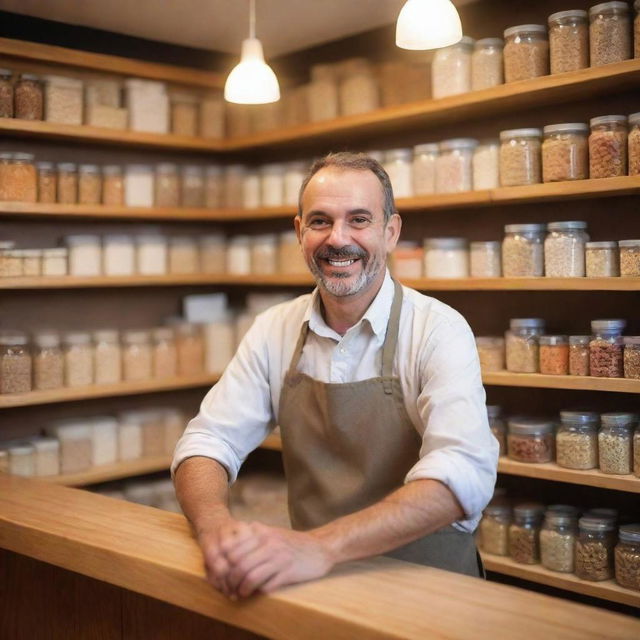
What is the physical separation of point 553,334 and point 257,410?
3.99ft

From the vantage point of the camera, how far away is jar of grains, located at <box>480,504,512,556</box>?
270 cm

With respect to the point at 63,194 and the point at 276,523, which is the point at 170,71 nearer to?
the point at 63,194

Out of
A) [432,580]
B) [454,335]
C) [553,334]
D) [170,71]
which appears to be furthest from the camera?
[170,71]

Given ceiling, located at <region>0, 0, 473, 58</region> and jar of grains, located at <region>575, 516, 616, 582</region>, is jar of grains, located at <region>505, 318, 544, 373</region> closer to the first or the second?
jar of grains, located at <region>575, 516, 616, 582</region>

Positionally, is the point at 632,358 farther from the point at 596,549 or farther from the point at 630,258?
the point at 596,549

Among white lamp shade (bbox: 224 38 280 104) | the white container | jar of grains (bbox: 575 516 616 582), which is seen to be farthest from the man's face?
the white container

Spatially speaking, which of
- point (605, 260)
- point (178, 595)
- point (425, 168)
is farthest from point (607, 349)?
point (178, 595)

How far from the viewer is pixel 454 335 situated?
1.69 m

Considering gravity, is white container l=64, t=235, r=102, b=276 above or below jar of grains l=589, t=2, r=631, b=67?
below

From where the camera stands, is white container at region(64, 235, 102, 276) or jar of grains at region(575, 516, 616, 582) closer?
jar of grains at region(575, 516, 616, 582)

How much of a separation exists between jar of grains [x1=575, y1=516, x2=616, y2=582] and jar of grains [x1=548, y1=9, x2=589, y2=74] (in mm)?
1338

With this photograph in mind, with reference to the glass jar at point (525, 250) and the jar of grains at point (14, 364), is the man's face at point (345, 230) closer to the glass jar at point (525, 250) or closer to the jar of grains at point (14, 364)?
the glass jar at point (525, 250)

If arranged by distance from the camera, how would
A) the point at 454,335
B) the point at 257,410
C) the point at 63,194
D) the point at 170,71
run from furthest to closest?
the point at 170,71, the point at 63,194, the point at 257,410, the point at 454,335

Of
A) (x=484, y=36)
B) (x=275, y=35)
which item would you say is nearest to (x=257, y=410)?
(x=484, y=36)
